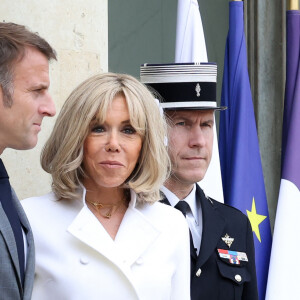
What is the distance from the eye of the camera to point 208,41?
6.95m

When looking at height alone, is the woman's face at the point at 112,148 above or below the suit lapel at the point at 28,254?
above

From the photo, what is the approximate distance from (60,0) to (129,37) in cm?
198

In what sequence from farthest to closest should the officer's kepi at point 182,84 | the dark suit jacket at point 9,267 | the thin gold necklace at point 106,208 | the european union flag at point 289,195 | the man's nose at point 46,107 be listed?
the european union flag at point 289,195 → the officer's kepi at point 182,84 → the thin gold necklace at point 106,208 → the man's nose at point 46,107 → the dark suit jacket at point 9,267

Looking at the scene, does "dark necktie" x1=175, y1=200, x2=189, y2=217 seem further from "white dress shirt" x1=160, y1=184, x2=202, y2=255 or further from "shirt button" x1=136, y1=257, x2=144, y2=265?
"shirt button" x1=136, y1=257, x2=144, y2=265

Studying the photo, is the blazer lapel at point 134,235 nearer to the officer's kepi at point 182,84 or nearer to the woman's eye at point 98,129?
the woman's eye at point 98,129

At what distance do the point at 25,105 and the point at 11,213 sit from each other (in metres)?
0.33

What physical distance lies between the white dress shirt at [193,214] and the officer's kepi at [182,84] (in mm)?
381

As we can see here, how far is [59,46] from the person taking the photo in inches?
179

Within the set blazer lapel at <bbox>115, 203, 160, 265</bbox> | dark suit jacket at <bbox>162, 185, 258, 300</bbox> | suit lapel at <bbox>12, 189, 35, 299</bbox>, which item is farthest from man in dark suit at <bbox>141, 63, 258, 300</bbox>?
suit lapel at <bbox>12, 189, 35, 299</bbox>

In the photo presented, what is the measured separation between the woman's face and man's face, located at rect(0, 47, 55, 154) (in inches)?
14.1

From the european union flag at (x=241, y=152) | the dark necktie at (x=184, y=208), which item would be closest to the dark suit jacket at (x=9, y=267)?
the dark necktie at (x=184, y=208)

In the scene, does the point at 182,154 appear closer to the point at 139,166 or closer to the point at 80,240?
A: the point at 139,166

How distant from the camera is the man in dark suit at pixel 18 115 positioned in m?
2.71

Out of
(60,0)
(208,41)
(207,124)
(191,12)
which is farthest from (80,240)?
(208,41)
